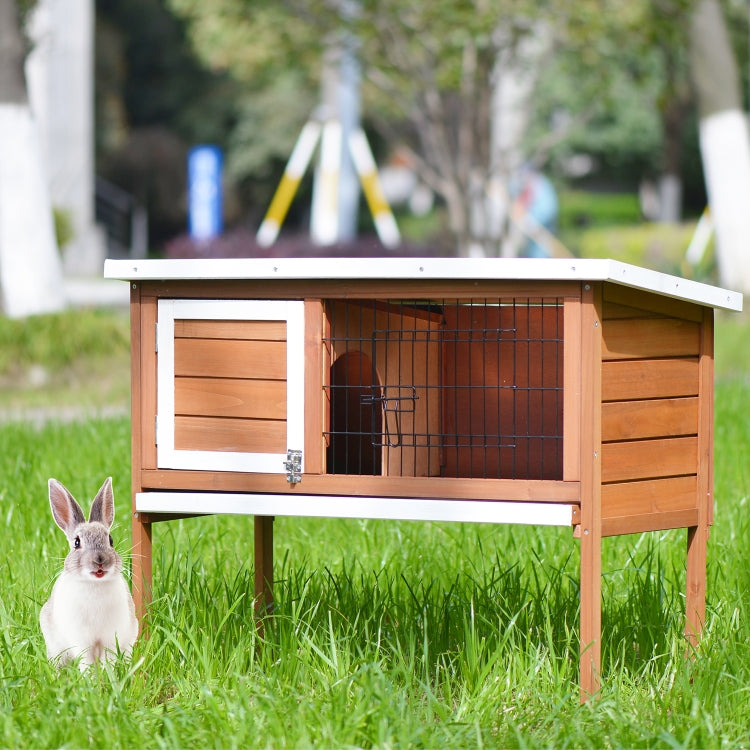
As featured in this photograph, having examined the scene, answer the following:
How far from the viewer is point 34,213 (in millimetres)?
11031

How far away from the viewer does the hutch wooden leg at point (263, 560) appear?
3.85 meters

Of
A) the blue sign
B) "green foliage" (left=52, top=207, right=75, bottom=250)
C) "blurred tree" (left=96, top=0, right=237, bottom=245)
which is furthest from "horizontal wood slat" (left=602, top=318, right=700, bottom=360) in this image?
"blurred tree" (left=96, top=0, right=237, bottom=245)

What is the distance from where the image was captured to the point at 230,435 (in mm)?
3287

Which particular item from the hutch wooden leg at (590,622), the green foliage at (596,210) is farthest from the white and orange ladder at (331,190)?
the green foliage at (596,210)

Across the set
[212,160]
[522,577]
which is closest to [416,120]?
[212,160]

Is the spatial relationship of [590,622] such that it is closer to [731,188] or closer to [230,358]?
[230,358]

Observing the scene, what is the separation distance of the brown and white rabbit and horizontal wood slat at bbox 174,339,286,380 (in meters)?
0.38

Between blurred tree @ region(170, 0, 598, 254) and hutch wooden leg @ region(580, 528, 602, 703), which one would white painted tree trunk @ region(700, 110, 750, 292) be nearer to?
blurred tree @ region(170, 0, 598, 254)

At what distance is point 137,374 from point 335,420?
73 centimetres

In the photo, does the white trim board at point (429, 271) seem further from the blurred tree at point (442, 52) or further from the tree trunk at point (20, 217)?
the blurred tree at point (442, 52)

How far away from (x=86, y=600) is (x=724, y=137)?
1252cm

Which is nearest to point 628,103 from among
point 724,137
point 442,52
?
point 724,137

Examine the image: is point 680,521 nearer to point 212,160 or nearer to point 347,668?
point 347,668

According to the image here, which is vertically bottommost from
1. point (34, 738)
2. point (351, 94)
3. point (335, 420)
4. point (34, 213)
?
point (34, 738)
